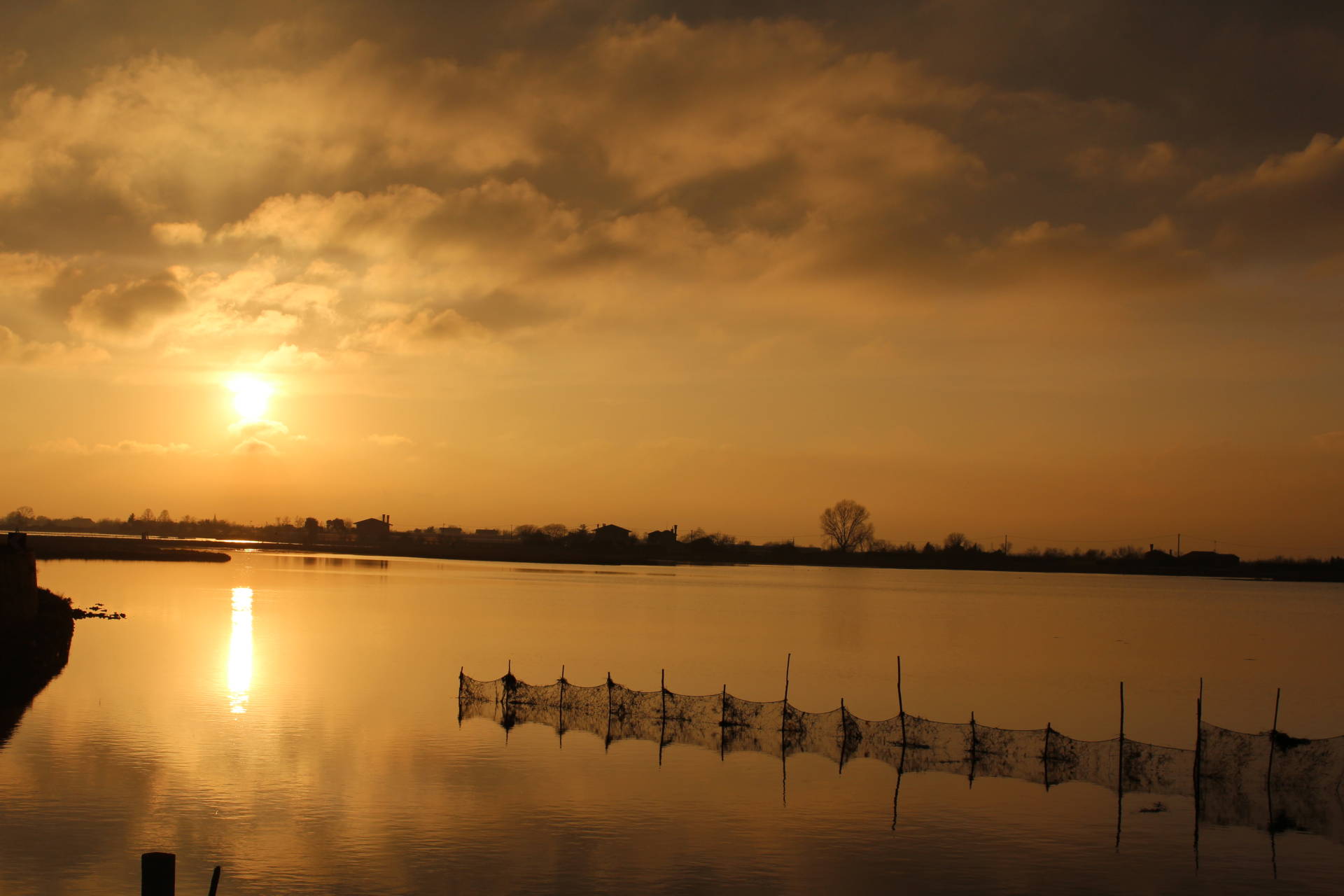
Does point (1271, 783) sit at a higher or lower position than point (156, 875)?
lower

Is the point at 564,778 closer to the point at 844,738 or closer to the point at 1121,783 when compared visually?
the point at 844,738

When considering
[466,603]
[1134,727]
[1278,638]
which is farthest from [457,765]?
[1278,638]

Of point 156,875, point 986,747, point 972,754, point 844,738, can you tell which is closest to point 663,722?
point 844,738

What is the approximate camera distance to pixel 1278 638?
9494cm

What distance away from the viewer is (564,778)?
1262 inches

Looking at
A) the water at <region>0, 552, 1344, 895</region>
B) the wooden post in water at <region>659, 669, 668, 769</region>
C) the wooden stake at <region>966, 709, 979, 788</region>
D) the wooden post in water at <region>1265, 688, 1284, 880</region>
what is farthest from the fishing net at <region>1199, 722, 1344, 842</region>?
the wooden post in water at <region>659, 669, 668, 769</region>

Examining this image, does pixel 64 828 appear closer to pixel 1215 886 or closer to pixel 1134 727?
pixel 1215 886

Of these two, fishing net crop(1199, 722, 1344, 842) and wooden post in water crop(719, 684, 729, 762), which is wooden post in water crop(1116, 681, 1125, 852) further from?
wooden post in water crop(719, 684, 729, 762)

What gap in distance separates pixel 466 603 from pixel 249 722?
2495 inches

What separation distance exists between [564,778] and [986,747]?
1450cm

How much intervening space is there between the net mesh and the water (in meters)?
1.23

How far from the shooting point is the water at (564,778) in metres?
23.8

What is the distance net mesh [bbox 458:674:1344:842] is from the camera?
108 ft

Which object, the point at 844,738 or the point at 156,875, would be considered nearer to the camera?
the point at 156,875
